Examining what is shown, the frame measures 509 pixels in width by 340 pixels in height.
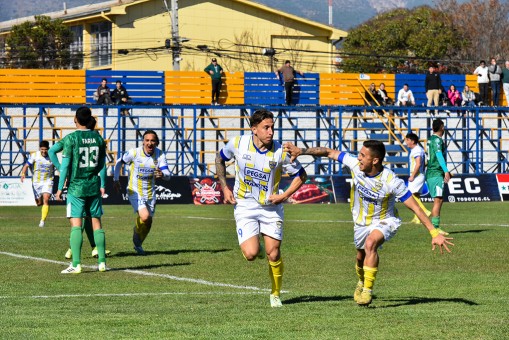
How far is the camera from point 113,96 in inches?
1730

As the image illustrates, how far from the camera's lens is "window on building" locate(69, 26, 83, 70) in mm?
74938

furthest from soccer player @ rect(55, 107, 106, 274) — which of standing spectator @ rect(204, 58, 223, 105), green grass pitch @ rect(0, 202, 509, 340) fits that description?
standing spectator @ rect(204, 58, 223, 105)

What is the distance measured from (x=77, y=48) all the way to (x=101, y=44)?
3.36 m

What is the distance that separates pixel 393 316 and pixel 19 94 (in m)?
37.6

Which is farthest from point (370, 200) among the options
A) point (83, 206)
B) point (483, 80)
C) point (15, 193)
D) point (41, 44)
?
point (41, 44)

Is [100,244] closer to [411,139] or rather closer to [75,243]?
[75,243]

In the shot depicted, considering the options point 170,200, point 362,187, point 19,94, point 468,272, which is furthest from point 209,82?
point 362,187

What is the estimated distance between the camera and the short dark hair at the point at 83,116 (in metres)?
14.9

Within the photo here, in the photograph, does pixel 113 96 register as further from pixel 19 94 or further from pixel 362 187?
pixel 362 187

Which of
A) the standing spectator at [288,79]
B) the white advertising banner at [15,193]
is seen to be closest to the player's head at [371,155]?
the white advertising banner at [15,193]

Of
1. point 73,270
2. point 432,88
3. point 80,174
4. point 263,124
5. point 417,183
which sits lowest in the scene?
point 73,270

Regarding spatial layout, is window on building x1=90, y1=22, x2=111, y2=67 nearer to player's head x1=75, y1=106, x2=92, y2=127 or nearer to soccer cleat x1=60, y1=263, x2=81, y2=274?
player's head x1=75, y1=106, x2=92, y2=127

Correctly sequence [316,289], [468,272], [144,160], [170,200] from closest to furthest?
[316,289] < [468,272] < [144,160] < [170,200]

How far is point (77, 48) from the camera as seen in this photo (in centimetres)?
7562
